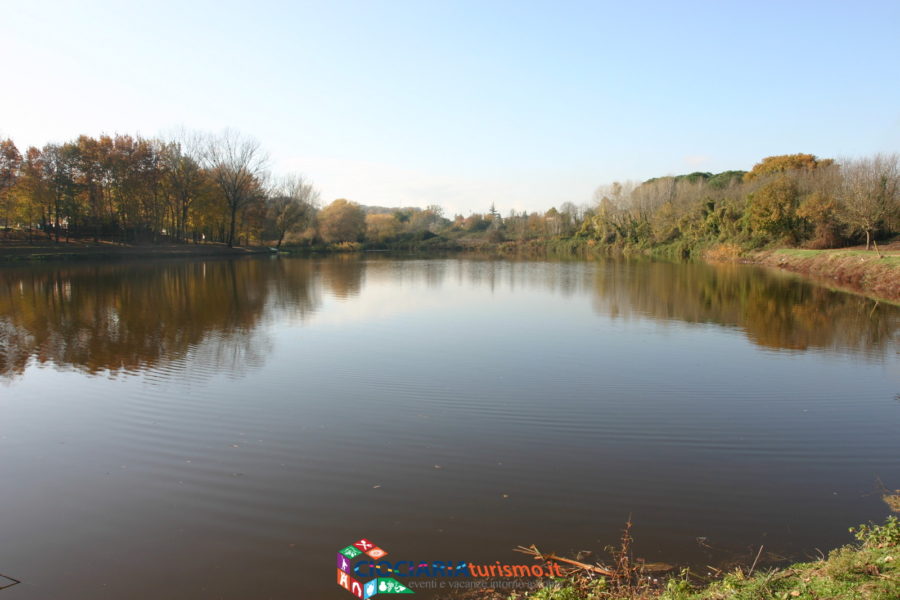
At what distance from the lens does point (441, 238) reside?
278 feet

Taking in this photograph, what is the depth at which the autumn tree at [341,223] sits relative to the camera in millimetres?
67875

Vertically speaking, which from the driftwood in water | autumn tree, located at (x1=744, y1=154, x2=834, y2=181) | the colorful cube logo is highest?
autumn tree, located at (x1=744, y1=154, x2=834, y2=181)

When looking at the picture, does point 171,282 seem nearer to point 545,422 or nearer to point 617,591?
point 545,422

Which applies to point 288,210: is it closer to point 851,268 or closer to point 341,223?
point 341,223

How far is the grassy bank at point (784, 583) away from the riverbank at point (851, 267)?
18.8 meters

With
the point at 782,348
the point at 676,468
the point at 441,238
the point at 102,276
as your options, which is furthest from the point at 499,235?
the point at 676,468

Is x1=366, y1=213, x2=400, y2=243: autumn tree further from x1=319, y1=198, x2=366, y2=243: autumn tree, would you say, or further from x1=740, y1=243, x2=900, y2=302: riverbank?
x1=740, y1=243, x2=900, y2=302: riverbank

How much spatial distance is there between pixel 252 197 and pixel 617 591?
58244mm

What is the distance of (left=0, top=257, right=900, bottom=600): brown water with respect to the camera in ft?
12.4

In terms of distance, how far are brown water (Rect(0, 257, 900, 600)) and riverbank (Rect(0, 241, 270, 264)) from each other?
29.0 m

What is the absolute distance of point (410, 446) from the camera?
5523mm

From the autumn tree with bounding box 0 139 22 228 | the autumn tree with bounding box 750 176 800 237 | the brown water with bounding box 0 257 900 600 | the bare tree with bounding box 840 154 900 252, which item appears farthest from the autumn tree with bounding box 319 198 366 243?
the brown water with bounding box 0 257 900 600

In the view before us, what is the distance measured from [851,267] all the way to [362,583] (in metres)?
28.4

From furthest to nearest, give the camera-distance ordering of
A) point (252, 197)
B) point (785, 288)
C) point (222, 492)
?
point (252, 197) < point (785, 288) < point (222, 492)
